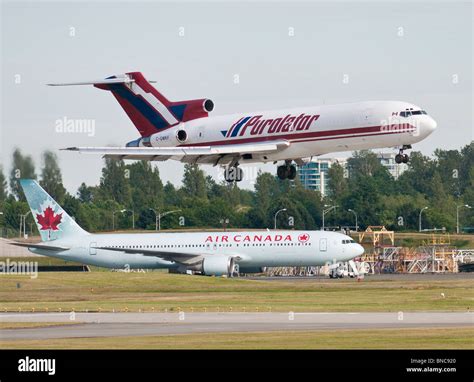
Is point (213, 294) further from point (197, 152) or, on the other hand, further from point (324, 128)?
point (324, 128)

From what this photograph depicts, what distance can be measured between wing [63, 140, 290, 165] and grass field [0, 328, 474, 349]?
2399 cm

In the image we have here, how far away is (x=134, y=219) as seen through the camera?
5969 inches

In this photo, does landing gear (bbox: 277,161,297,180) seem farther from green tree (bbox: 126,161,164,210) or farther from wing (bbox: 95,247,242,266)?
green tree (bbox: 126,161,164,210)

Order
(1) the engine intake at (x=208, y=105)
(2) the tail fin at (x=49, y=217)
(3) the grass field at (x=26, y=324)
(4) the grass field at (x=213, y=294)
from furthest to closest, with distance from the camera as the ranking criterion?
(2) the tail fin at (x=49, y=217), (1) the engine intake at (x=208, y=105), (4) the grass field at (x=213, y=294), (3) the grass field at (x=26, y=324)

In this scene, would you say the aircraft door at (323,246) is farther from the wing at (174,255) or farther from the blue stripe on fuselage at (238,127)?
the blue stripe on fuselage at (238,127)

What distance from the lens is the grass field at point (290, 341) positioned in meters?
40.3

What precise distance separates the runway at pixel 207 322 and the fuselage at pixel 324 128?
12395 mm

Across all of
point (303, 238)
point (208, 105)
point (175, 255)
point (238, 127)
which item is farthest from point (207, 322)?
point (175, 255)

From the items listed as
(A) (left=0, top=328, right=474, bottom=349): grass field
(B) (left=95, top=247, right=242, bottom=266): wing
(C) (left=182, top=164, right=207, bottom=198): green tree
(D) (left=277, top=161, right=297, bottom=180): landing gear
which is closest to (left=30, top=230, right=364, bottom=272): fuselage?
(B) (left=95, top=247, right=242, bottom=266): wing

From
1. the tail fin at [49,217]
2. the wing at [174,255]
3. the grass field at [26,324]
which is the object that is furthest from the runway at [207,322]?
the tail fin at [49,217]

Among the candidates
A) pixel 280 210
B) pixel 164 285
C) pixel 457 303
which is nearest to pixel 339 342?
pixel 457 303

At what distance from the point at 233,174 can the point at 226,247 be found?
106ft
